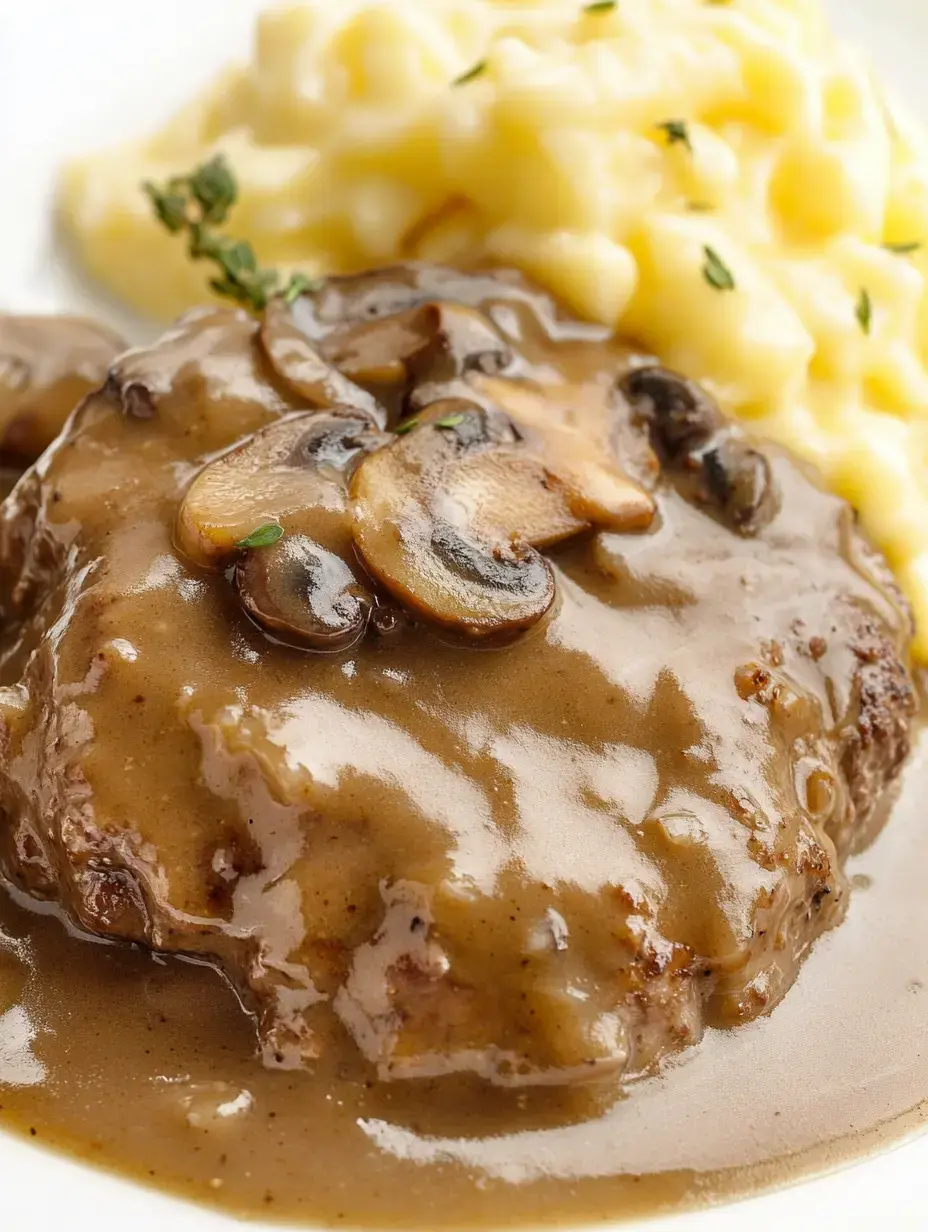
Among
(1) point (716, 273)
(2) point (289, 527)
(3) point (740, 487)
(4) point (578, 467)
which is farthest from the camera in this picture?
(1) point (716, 273)

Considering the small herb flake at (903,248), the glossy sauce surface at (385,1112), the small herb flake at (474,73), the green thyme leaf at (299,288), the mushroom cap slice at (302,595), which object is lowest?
the glossy sauce surface at (385,1112)

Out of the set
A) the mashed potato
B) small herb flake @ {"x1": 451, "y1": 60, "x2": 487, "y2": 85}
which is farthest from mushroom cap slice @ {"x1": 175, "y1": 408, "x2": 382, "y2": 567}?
small herb flake @ {"x1": 451, "y1": 60, "x2": 487, "y2": 85}

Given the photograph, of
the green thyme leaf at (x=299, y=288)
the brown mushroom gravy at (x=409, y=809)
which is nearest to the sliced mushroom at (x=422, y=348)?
the brown mushroom gravy at (x=409, y=809)

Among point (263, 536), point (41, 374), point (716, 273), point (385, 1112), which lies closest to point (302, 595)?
point (263, 536)

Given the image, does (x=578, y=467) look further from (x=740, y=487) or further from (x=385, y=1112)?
(x=385, y=1112)

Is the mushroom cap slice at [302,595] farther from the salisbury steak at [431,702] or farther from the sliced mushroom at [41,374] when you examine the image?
the sliced mushroom at [41,374]

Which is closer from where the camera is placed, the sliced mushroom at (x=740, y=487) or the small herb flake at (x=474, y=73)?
the sliced mushroom at (x=740, y=487)
